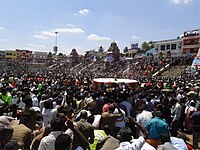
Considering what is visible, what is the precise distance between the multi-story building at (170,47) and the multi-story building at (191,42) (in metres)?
1.64

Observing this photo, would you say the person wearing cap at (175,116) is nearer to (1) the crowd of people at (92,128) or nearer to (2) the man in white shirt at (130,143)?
(1) the crowd of people at (92,128)

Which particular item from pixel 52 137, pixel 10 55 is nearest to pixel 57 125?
pixel 52 137

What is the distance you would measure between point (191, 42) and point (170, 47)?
6.72 metres

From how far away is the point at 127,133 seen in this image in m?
4.19

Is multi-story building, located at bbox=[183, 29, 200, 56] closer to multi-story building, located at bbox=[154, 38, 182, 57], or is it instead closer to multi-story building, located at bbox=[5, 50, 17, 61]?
multi-story building, located at bbox=[154, 38, 182, 57]

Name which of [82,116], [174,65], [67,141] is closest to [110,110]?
[82,116]

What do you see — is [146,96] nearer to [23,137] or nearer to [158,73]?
[23,137]

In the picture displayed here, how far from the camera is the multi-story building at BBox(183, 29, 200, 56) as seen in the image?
4997cm

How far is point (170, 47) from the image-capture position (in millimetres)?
57844

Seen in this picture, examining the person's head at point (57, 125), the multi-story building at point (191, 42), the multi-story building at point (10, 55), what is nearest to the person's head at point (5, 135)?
the person's head at point (57, 125)

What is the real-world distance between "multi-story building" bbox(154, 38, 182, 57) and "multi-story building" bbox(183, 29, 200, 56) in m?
1.64

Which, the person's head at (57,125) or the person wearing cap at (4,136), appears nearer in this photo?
the person wearing cap at (4,136)

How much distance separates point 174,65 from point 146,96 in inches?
1237

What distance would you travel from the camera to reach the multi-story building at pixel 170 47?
5451 centimetres
